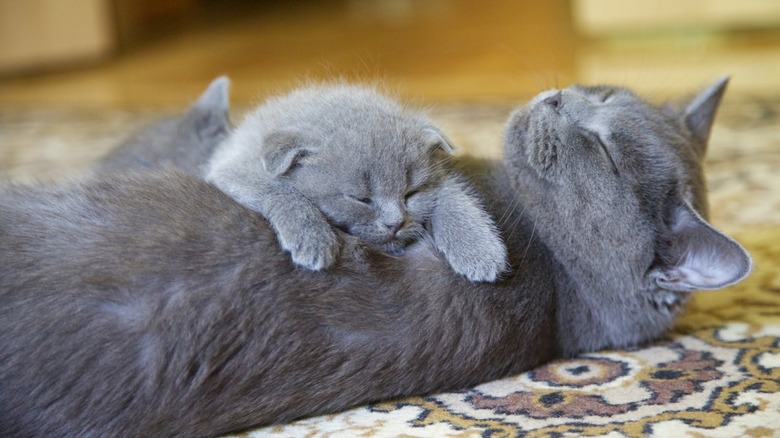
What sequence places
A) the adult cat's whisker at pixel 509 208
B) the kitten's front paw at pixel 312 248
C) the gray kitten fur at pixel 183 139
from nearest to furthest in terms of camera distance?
the kitten's front paw at pixel 312 248, the adult cat's whisker at pixel 509 208, the gray kitten fur at pixel 183 139

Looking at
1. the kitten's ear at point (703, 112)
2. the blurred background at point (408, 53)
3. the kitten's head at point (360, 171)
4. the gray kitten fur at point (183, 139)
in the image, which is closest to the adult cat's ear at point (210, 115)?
the gray kitten fur at point (183, 139)

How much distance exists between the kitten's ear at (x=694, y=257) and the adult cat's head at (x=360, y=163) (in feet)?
1.41

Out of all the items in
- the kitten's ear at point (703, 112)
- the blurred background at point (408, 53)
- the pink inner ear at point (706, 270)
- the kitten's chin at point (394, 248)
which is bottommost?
the pink inner ear at point (706, 270)

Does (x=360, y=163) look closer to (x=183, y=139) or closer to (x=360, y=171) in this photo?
(x=360, y=171)

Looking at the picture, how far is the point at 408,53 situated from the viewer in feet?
17.0

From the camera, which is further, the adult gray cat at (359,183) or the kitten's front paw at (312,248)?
the adult gray cat at (359,183)

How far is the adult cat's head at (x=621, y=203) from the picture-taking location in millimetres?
1485

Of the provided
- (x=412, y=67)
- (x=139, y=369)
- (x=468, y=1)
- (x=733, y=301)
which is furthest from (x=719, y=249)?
(x=468, y=1)

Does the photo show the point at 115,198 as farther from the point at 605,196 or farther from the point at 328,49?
the point at 328,49

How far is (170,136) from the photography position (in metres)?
2.10

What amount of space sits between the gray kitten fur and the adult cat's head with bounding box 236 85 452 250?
44cm

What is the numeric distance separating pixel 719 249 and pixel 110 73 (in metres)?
4.15

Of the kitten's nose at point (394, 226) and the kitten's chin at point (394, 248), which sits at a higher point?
the kitten's nose at point (394, 226)

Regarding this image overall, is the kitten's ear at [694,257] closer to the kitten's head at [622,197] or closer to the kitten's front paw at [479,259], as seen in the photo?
the kitten's head at [622,197]
